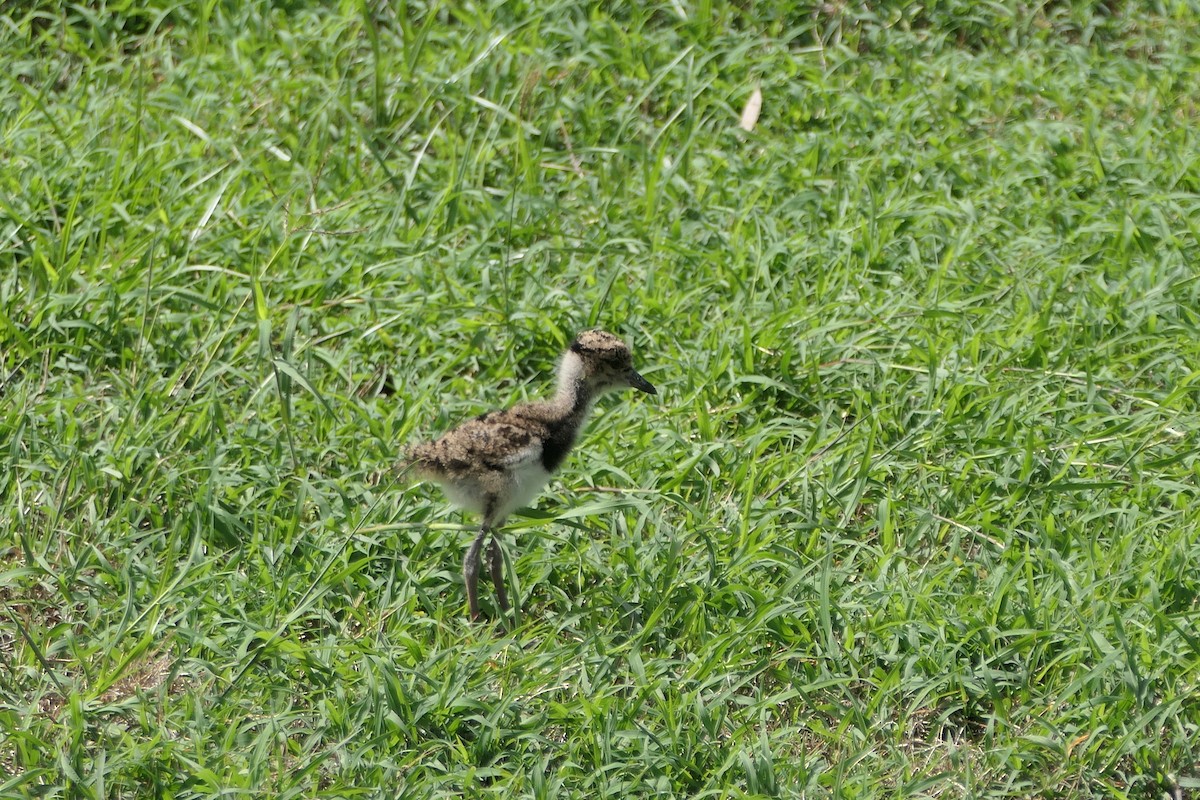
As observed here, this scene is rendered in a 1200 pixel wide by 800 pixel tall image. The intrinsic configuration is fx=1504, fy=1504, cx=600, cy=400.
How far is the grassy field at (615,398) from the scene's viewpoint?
176 inches

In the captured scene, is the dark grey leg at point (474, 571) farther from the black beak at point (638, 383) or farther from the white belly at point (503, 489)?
the black beak at point (638, 383)

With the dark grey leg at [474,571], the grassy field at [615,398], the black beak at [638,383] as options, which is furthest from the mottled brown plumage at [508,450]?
the grassy field at [615,398]

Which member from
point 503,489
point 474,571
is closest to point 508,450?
point 503,489

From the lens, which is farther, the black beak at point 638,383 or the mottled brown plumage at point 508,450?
the black beak at point 638,383

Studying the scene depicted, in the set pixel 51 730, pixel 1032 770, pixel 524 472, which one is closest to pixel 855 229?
pixel 524 472

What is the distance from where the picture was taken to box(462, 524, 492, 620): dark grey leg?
4941 millimetres

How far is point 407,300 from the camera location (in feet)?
20.6

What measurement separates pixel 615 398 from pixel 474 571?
135 centimetres

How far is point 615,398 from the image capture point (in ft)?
19.9

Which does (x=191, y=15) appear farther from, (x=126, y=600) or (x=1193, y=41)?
(x=1193, y=41)

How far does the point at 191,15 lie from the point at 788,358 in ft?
12.7

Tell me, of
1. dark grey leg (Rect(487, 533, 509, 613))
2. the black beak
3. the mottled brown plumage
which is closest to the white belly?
the mottled brown plumage

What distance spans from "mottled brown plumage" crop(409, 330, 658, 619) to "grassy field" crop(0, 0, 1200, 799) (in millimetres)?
222

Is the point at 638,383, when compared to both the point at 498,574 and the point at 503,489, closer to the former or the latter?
the point at 503,489
